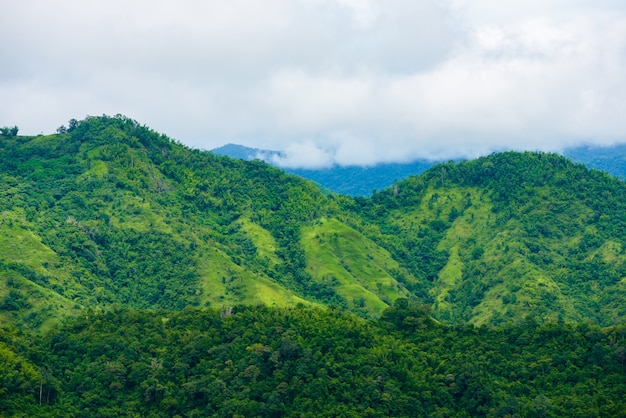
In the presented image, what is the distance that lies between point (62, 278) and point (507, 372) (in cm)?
6678

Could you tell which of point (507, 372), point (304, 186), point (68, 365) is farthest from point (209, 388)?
point (304, 186)

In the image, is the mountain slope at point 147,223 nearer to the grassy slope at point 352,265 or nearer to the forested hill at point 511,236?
the grassy slope at point 352,265

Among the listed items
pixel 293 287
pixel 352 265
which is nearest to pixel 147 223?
pixel 293 287

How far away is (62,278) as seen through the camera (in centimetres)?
13400

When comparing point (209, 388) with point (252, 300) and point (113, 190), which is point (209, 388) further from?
point (113, 190)

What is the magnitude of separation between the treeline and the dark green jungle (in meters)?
0.22

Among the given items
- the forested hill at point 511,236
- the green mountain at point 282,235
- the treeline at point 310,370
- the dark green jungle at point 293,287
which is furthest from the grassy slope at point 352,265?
the treeline at point 310,370

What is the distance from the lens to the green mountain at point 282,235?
140 metres

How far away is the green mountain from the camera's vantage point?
458 feet

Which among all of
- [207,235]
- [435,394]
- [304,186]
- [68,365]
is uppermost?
[304,186]

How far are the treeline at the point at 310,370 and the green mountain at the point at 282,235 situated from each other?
68.1 ft

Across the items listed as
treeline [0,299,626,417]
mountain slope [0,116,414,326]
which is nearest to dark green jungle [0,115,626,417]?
treeline [0,299,626,417]

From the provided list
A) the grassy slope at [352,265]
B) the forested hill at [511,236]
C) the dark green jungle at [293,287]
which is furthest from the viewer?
the grassy slope at [352,265]

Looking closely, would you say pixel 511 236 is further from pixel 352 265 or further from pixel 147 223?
pixel 147 223
